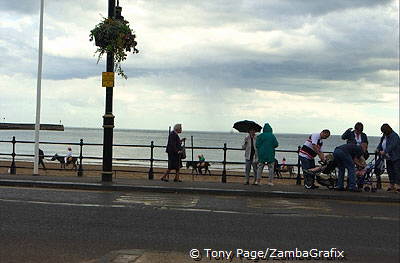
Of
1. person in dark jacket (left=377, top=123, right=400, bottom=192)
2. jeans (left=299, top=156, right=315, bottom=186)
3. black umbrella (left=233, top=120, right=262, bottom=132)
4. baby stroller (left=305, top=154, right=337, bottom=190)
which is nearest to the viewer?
person in dark jacket (left=377, top=123, right=400, bottom=192)

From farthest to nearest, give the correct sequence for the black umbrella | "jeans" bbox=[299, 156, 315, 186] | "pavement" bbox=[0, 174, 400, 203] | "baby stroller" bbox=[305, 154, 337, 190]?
the black umbrella → "jeans" bbox=[299, 156, 315, 186] → "baby stroller" bbox=[305, 154, 337, 190] → "pavement" bbox=[0, 174, 400, 203]

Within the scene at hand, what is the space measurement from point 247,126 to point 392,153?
194 inches

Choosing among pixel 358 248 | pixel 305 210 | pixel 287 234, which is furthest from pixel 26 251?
pixel 305 210

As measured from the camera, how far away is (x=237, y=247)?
7316 millimetres

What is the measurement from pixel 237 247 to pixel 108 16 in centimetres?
935

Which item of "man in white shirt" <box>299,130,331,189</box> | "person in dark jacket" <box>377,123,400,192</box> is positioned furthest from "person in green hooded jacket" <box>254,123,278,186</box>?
"person in dark jacket" <box>377,123,400,192</box>

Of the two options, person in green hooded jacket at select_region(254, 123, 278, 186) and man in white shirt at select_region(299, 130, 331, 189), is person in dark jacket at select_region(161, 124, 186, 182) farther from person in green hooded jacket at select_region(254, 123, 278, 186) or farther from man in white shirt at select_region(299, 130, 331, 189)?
man in white shirt at select_region(299, 130, 331, 189)

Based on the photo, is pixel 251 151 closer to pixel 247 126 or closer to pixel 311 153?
pixel 311 153

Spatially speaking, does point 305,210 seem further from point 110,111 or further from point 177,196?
point 110,111

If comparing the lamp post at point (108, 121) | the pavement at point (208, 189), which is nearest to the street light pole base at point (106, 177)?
the lamp post at point (108, 121)

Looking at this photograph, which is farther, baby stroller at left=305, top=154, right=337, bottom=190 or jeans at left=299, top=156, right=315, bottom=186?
jeans at left=299, top=156, right=315, bottom=186

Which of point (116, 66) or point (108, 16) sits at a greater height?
point (108, 16)

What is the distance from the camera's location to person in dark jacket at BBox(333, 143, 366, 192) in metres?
13.7

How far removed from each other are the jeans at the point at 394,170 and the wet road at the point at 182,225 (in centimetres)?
219
